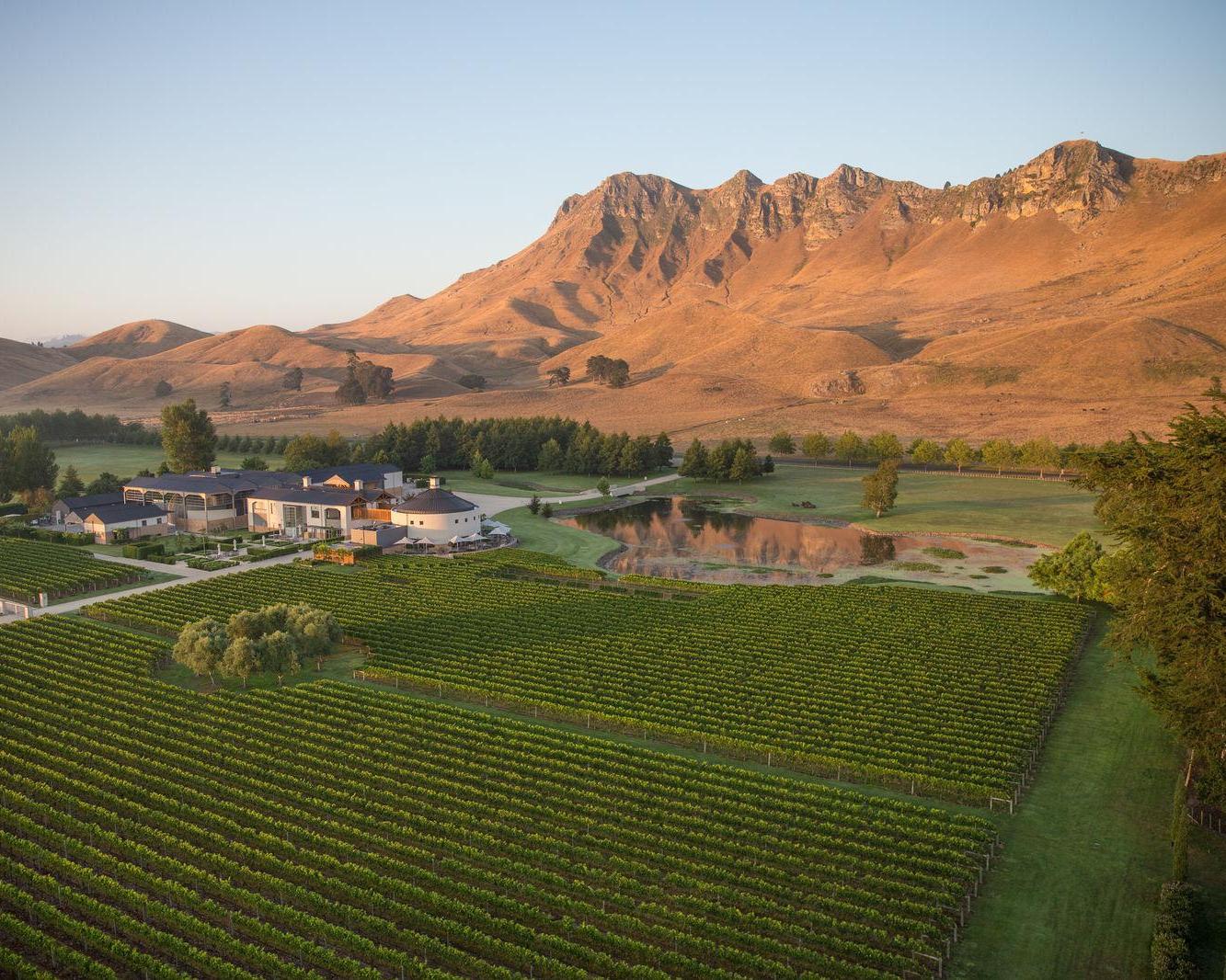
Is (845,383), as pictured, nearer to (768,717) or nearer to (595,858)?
(768,717)

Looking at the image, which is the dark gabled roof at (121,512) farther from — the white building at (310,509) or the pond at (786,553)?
the pond at (786,553)

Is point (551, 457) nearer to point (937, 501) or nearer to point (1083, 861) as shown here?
point (937, 501)

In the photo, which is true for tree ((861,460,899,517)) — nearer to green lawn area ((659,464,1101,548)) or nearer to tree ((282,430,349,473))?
green lawn area ((659,464,1101,548))

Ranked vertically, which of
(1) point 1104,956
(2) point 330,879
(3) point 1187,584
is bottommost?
(1) point 1104,956

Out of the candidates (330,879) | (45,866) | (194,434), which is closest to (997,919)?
(330,879)

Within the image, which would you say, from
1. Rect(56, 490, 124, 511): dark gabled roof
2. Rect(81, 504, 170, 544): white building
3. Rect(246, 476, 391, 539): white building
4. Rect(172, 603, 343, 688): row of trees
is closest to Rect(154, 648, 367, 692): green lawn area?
Rect(172, 603, 343, 688): row of trees

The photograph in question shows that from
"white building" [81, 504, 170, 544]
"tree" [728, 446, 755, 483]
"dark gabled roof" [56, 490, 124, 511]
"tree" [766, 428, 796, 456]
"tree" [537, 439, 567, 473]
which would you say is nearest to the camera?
"white building" [81, 504, 170, 544]

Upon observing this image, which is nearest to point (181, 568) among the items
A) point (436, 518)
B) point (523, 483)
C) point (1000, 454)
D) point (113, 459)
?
point (436, 518)
